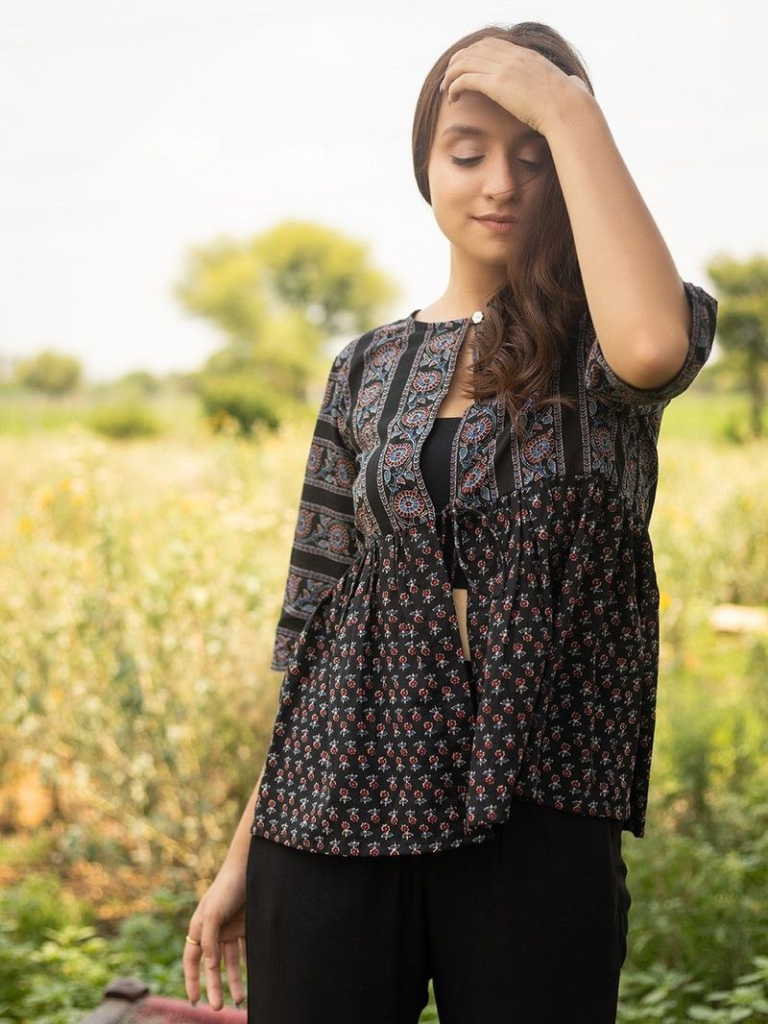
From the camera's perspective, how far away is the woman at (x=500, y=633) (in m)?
1.02

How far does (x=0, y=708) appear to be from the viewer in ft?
10.6

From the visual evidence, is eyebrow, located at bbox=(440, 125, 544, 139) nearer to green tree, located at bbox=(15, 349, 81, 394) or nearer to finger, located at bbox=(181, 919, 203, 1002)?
finger, located at bbox=(181, 919, 203, 1002)

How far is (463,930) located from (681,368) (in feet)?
1.81

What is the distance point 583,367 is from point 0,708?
258cm

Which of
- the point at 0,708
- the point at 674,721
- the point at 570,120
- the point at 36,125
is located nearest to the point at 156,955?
the point at 0,708

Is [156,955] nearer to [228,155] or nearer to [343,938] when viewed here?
[343,938]

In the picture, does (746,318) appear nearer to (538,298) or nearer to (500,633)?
(538,298)

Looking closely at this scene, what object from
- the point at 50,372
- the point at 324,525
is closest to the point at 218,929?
the point at 324,525

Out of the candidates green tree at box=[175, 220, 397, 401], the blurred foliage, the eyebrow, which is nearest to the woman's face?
the eyebrow

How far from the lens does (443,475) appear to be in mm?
1119

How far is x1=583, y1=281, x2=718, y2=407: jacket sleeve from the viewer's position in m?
0.99

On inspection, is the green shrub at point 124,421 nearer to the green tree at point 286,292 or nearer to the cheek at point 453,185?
the green tree at point 286,292

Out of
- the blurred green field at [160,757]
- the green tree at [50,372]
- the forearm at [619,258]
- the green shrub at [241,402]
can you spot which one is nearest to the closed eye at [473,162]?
the forearm at [619,258]

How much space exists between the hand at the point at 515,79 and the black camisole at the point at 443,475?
11.9 inches
